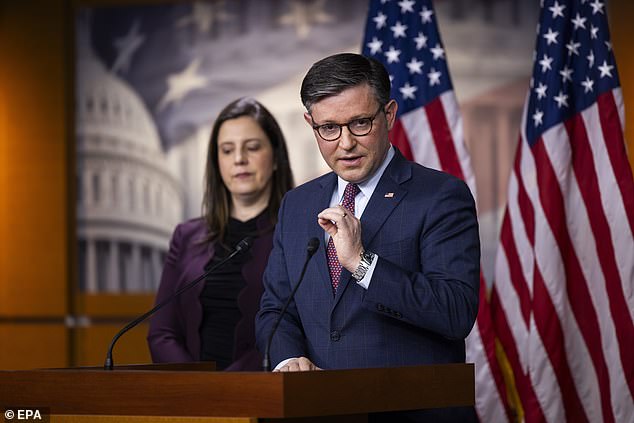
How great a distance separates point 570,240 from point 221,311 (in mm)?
1499

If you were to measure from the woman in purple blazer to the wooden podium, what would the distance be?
138 centimetres

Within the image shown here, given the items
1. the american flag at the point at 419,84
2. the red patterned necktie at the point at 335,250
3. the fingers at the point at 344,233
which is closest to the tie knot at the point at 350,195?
the red patterned necktie at the point at 335,250

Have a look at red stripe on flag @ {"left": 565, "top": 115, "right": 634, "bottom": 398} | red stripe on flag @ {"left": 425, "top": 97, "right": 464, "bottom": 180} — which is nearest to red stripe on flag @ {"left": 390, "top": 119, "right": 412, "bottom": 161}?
red stripe on flag @ {"left": 425, "top": 97, "right": 464, "bottom": 180}

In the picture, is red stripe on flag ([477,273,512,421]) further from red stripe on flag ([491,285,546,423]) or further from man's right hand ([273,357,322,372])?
man's right hand ([273,357,322,372])

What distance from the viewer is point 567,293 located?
4.09 m

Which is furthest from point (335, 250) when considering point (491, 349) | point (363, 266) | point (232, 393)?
point (491, 349)

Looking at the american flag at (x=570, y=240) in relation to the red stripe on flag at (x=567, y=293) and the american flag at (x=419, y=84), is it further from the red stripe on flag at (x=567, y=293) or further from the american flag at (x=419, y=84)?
the american flag at (x=419, y=84)

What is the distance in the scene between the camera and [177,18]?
20.3 ft

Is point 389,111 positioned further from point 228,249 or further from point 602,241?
point 602,241

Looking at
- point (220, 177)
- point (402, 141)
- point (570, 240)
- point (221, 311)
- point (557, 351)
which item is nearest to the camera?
point (221, 311)

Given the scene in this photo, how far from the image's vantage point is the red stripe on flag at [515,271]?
4.17m

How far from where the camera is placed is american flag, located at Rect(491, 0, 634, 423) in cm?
401

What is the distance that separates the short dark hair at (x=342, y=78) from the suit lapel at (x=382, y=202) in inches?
7.3

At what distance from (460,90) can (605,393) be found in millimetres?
2237
